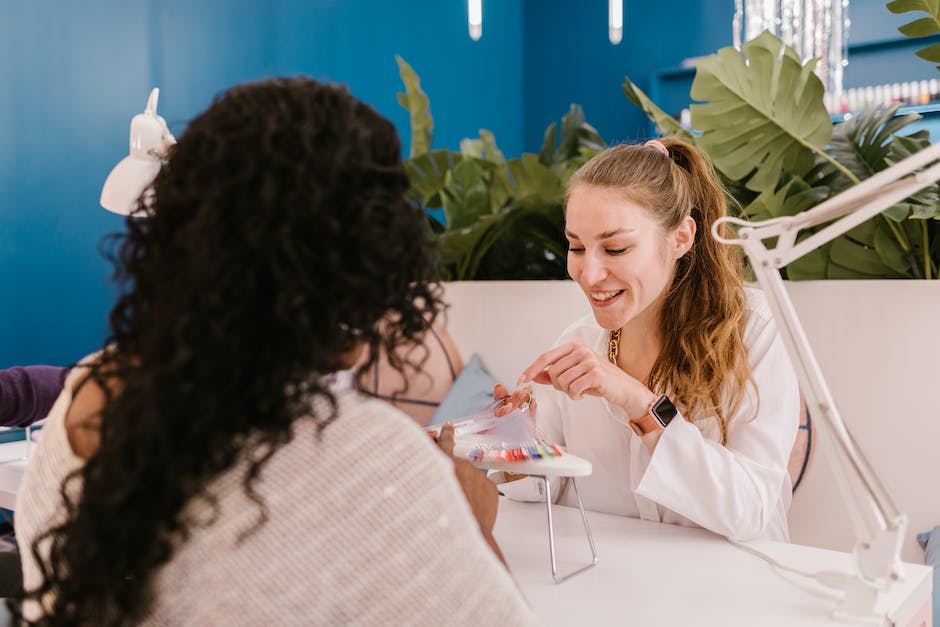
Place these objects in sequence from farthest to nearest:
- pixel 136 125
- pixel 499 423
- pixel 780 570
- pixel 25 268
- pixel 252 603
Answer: pixel 25 268 < pixel 136 125 < pixel 499 423 < pixel 780 570 < pixel 252 603

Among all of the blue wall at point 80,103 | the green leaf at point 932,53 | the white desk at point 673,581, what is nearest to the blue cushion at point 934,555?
the white desk at point 673,581

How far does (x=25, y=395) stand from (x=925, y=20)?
7.83ft

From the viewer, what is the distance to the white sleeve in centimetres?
134

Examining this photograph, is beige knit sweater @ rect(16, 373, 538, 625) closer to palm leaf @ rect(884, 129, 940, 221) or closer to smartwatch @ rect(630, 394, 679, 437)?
smartwatch @ rect(630, 394, 679, 437)

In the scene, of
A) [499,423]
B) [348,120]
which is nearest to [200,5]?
[499,423]

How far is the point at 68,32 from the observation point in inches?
126

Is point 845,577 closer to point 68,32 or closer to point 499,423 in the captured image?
point 499,423

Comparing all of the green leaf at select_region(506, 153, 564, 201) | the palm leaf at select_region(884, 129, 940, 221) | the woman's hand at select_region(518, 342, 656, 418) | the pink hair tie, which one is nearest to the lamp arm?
the woman's hand at select_region(518, 342, 656, 418)

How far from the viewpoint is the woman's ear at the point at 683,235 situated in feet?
5.65

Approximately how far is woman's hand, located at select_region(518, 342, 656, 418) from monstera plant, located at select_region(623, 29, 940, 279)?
1038mm

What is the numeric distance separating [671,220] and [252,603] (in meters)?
1.26

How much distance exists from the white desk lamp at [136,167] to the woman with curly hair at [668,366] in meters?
1.13

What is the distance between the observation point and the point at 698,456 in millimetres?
1366

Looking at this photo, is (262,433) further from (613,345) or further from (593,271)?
(613,345)
